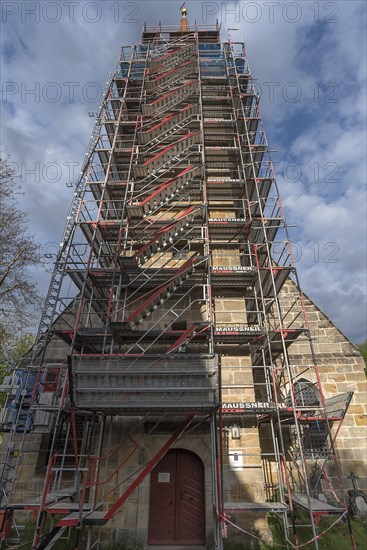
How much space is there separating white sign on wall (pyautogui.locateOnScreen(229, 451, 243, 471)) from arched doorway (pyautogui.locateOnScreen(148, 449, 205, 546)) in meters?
0.93

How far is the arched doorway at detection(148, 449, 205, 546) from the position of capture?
32.5 ft

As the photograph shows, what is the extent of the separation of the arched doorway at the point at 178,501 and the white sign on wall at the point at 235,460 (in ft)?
3.05

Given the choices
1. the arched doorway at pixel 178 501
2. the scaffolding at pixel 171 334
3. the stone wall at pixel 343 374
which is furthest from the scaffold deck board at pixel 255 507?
the stone wall at pixel 343 374

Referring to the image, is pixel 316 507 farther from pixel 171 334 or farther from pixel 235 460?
pixel 171 334

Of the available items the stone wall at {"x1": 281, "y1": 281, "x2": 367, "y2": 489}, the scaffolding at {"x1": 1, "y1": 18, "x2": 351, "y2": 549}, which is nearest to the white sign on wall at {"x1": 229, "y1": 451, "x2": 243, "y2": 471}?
the scaffolding at {"x1": 1, "y1": 18, "x2": 351, "y2": 549}

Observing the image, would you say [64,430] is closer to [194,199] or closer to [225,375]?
[225,375]

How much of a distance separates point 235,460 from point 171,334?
3.96 meters

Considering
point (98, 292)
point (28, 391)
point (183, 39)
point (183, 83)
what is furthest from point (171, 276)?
point (183, 39)

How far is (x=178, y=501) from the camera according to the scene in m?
10.4

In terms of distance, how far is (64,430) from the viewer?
12.1 metres

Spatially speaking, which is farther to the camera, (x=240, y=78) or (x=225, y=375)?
(x=240, y=78)

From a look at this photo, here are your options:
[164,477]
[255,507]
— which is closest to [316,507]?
[255,507]

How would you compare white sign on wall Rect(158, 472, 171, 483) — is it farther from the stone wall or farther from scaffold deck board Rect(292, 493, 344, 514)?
the stone wall

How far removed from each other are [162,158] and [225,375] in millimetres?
9119
